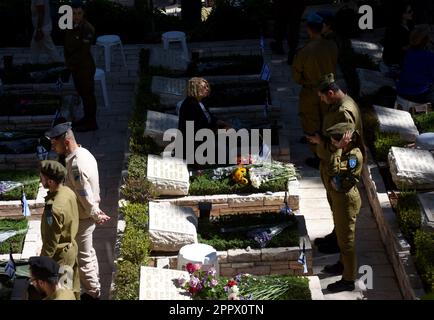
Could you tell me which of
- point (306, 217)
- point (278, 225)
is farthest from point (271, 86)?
point (278, 225)

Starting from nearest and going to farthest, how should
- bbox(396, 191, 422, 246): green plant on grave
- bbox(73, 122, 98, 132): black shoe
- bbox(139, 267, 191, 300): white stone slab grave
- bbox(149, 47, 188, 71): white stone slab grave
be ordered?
bbox(139, 267, 191, 300): white stone slab grave < bbox(396, 191, 422, 246): green plant on grave < bbox(73, 122, 98, 132): black shoe < bbox(149, 47, 188, 71): white stone slab grave

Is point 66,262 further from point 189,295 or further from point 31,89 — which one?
point 31,89

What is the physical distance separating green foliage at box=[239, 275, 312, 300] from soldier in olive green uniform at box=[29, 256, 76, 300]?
6.63 ft

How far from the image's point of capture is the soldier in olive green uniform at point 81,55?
42.2 feet

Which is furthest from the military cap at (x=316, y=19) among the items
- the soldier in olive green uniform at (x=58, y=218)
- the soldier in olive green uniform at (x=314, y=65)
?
the soldier in olive green uniform at (x=58, y=218)

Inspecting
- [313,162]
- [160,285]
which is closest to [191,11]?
[313,162]

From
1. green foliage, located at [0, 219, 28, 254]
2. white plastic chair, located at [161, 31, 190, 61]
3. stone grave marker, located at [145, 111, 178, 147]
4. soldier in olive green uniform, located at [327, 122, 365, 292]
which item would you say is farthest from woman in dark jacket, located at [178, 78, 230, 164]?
white plastic chair, located at [161, 31, 190, 61]

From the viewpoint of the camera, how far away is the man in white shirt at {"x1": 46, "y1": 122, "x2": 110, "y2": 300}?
9359 mm

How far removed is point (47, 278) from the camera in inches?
297

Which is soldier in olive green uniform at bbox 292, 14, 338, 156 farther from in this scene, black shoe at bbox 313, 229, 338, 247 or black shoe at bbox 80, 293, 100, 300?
black shoe at bbox 80, 293, 100, 300

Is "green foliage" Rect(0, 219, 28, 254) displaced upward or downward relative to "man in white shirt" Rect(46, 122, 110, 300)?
downward

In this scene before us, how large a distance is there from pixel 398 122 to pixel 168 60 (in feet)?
13.3

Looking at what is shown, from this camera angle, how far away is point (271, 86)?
1491 cm

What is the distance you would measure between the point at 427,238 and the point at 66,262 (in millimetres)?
3422
